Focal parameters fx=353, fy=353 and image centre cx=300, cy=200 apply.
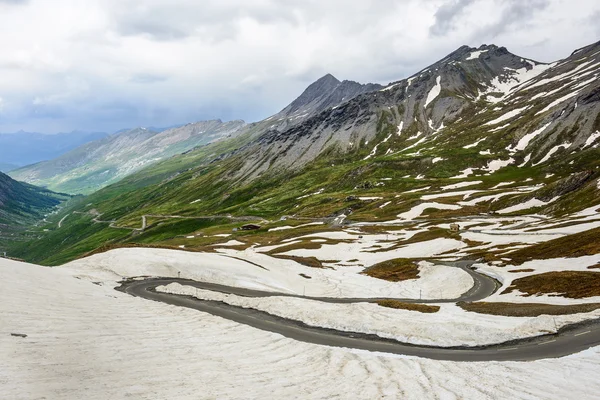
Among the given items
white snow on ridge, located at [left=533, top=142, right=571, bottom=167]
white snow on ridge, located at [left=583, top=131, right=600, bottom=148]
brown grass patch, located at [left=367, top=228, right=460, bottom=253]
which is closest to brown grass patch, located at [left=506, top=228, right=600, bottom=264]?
brown grass patch, located at [left=367, top=228, right=460, bottom=253]

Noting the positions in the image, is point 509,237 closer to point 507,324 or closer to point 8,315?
point 507,324

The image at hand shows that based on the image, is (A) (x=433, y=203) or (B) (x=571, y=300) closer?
(B) (x=571, y=300)

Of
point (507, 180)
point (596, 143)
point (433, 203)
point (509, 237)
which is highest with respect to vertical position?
point (596, 143)

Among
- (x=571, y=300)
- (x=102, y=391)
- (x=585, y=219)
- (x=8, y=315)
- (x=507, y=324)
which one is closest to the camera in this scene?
(x=102, y=391)

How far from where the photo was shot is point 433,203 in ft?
473

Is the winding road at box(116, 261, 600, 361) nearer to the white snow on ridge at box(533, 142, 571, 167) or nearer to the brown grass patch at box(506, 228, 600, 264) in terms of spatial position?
the brown grass patch at box(506, 228, 600, 264)

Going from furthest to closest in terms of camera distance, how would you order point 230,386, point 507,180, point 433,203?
point 507,180
point 433,203
point 230,386

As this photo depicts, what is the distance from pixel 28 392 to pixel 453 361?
2727cm

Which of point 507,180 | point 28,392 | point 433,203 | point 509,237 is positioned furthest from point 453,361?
point 507,180

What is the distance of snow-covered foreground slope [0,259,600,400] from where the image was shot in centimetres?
1933

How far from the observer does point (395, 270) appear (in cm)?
7750

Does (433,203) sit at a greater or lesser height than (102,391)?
greater

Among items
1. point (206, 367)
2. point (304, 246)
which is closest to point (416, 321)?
point (206, 367)

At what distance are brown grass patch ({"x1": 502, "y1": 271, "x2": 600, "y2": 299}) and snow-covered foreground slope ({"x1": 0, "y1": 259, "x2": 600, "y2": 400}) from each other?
64.2 feet
